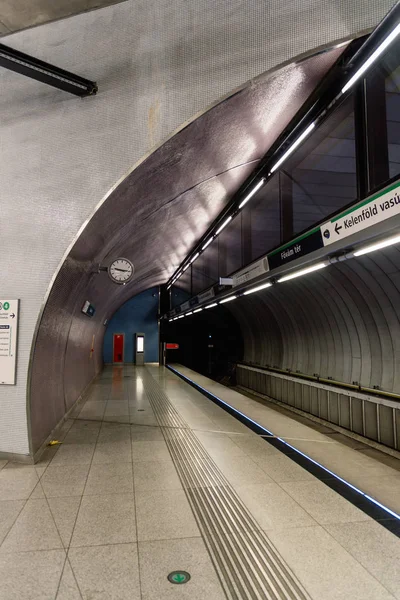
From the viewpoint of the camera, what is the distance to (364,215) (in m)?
3.32

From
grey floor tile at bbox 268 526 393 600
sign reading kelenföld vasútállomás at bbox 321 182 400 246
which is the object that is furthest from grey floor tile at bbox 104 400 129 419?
sign reading kelenföld vasútállomás at bbox 321 182 400 246

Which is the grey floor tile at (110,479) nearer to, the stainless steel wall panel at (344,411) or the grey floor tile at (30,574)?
the grey floor tile at (30,574)

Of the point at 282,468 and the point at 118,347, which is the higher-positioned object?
the point at 118,347

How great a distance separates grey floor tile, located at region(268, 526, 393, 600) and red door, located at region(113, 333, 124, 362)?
19.1 meters

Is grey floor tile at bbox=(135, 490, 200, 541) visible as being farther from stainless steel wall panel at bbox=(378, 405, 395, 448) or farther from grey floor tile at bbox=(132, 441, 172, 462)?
stainless steel wall panel at bbox=(378, 405, 395, 448)

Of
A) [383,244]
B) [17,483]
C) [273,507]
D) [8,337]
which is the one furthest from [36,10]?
[273,507]

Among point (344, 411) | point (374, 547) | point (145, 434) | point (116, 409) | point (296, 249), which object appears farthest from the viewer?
point (116, 409)

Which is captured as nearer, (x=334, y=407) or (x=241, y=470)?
(x=241, y=470)

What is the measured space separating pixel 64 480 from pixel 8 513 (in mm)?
767

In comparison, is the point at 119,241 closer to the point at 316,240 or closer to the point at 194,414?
the point at 194,414

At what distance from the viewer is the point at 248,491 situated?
3.70 metres

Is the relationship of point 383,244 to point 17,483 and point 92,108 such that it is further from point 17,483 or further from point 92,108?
point 17,483

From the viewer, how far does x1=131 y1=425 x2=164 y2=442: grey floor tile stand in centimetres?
555

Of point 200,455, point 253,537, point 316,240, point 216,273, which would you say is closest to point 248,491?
point 253,537
